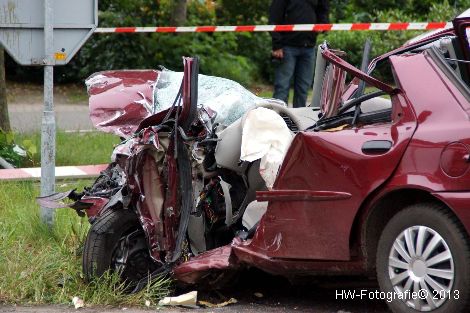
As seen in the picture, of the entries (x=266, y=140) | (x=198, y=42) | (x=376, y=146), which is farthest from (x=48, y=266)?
(x=198, y=42)

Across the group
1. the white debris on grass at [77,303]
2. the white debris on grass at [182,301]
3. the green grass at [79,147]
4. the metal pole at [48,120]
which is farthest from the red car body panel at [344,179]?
the green grass at [79,147]

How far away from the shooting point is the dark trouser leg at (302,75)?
1252 centimetres

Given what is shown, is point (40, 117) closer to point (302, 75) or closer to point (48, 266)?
point (302, 75)

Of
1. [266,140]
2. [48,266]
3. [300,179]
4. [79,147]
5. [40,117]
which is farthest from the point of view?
[40,117]

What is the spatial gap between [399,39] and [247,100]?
12.9 meters

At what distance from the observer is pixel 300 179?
550 cm

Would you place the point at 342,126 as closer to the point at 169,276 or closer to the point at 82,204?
the point at 169,276

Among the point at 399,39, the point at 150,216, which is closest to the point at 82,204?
the point at 150,216

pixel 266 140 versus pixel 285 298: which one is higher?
pixel 266 140

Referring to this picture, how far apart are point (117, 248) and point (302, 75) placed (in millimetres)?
6624

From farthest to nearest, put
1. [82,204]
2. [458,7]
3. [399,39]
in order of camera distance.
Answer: [458,7] → [399,39] → [82,204]

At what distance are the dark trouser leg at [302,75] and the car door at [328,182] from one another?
692 cm

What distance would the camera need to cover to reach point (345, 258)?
5.31m

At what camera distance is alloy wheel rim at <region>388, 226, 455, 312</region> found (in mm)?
4844
